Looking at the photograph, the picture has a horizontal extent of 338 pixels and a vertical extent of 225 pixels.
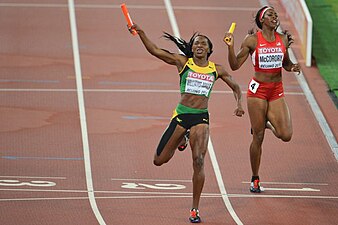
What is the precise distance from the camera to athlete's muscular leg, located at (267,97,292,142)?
15047 millimetres

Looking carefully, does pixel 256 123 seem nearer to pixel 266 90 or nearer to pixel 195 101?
pixel 266 90

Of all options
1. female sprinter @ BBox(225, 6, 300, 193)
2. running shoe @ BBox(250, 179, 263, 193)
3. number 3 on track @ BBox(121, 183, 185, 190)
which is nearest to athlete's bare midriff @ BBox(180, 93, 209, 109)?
female sprinter @ BBox(225, 6, 300, 193)

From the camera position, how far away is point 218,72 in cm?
1420

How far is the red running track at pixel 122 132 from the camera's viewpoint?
48.9 feet

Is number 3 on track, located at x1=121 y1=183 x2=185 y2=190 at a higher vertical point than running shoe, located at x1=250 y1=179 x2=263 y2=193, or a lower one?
higher

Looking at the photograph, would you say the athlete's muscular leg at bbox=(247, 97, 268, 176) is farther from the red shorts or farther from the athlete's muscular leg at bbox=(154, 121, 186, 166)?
the athlete's muscular leg at bbox=(154, 121, 186, 166)

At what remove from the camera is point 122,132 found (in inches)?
711

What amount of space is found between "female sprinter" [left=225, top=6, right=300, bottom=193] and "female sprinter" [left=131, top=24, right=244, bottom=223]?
33.8 inches

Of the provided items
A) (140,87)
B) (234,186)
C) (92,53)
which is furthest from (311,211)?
(92,53)

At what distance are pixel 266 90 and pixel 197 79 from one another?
1.35 meters

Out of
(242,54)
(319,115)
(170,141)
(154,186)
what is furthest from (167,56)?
(319,115)

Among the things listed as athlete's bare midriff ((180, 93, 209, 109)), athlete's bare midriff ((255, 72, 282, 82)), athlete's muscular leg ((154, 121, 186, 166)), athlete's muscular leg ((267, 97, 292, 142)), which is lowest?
athlete's muscular leg ((154, 121, 186, 166))

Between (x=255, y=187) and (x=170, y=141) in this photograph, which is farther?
(x=255, y=187)

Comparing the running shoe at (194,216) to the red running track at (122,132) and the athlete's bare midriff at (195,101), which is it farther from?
the athlete's bare midriff at (195,101)
